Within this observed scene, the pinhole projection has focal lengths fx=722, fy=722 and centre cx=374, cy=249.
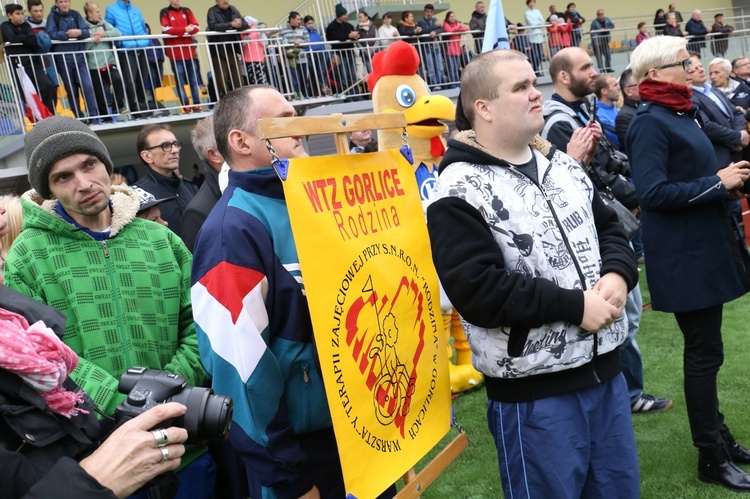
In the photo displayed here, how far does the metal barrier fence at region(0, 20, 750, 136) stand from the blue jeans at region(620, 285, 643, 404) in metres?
6.23

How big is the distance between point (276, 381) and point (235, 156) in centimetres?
77

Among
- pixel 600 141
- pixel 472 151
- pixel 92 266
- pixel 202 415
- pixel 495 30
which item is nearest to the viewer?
pixel 202 415

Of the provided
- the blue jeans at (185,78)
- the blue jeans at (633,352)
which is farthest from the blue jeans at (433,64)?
the blue jeans at (633,352)

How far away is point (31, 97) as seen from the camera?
9.44 m

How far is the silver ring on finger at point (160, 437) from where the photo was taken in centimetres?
158

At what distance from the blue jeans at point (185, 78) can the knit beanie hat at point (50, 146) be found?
9.15 meters

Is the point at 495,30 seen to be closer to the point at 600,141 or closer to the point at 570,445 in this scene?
the point at 600,141

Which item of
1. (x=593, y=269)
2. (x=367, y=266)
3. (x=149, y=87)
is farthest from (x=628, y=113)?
(x=149, y=87)

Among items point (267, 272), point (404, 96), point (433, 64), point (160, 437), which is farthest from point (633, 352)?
point (433, 64)

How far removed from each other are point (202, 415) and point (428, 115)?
132 inches

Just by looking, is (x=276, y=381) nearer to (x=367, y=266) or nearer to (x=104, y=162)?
(x=367, y=266)

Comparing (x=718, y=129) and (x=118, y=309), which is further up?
(x=718, y=129)

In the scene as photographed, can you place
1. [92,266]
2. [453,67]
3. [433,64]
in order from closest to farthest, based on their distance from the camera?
1. [92,266]
2. [433,64]
3. [453,67]

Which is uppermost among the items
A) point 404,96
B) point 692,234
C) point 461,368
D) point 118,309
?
point 404,96
